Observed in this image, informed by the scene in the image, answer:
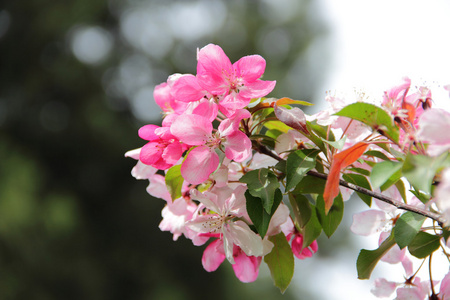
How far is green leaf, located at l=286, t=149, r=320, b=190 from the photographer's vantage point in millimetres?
802

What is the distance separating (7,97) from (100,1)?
87.9 inches

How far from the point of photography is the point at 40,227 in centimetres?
677

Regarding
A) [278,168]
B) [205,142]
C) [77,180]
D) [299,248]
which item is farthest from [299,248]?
[77,180]

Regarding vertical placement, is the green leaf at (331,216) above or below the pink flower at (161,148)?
below

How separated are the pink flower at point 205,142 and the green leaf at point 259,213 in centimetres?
7

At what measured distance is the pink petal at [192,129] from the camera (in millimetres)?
818

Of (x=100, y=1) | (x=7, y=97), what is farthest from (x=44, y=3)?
A: (x=7, y=97)

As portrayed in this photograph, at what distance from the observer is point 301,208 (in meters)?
0.92

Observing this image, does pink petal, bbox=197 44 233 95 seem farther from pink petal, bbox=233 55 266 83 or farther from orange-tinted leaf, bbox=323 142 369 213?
orange-tinted leaf, bbox=323 142 369 213

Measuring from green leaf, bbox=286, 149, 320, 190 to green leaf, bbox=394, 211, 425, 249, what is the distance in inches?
6.6

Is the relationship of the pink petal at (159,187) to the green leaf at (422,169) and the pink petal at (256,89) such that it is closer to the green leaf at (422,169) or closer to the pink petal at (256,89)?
the pink petal at (256,89)

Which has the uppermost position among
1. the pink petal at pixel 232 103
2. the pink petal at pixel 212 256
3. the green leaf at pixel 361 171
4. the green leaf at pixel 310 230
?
the pink petal at pixel 232 103

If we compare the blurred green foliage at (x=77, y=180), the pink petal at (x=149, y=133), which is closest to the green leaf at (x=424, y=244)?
the pink petal at (x=149, y=133)

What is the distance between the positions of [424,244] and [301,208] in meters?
0.21
